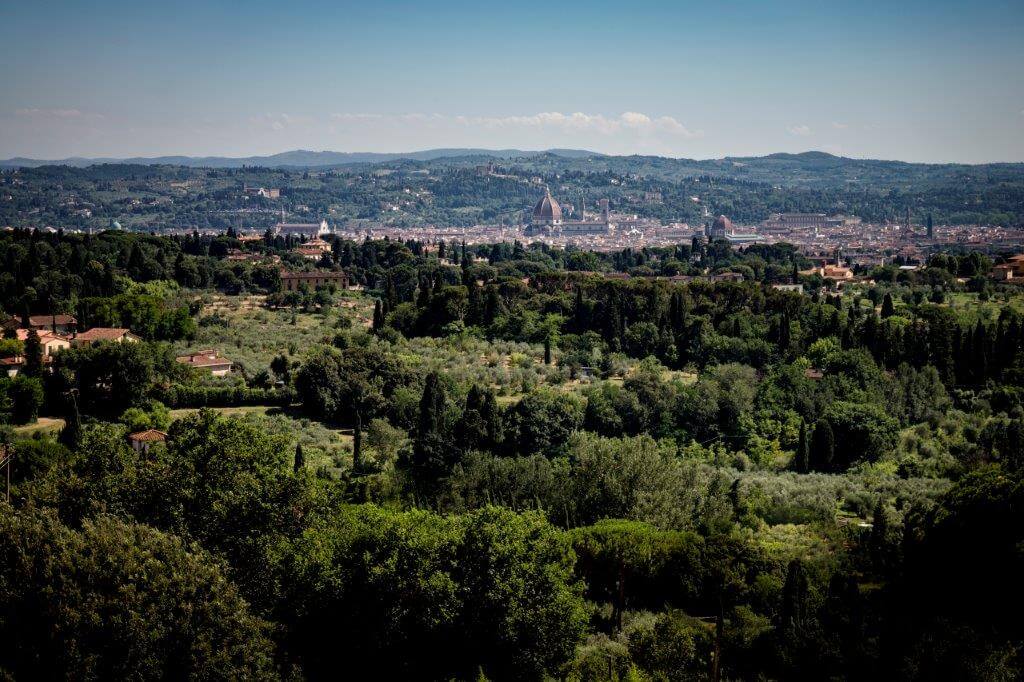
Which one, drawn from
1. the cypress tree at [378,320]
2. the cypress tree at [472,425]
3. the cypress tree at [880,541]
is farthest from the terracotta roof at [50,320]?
the cypress tree at [880,541]

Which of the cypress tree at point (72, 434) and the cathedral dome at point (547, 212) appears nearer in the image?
the cypress tree at point (72, 434)

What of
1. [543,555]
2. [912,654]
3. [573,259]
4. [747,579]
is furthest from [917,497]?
[573,259]

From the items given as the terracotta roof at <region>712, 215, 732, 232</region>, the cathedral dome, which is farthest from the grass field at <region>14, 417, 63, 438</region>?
the cathedral dome

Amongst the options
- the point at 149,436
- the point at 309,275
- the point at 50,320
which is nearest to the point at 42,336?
the point at 50,320

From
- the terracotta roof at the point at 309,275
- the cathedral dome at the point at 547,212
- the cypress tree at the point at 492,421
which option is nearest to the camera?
the cypress tree at the point at 492,421

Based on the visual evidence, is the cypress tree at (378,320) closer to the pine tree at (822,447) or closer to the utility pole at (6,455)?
the utility pole at (6,455)

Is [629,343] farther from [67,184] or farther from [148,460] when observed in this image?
[67,184]

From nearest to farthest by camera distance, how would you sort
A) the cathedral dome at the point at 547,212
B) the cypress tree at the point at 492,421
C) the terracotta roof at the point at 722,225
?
the cypress tree at the point at 492,421 < the terracotta roof at the point at 722,225 < the cathedral dome at the point at 547,212

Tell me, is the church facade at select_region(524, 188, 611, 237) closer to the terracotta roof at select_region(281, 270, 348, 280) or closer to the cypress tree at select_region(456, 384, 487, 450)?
the terracotta roof at select_region(281, 270, 348, 280)

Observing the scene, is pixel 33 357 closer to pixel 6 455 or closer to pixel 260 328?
pixel 6 455
